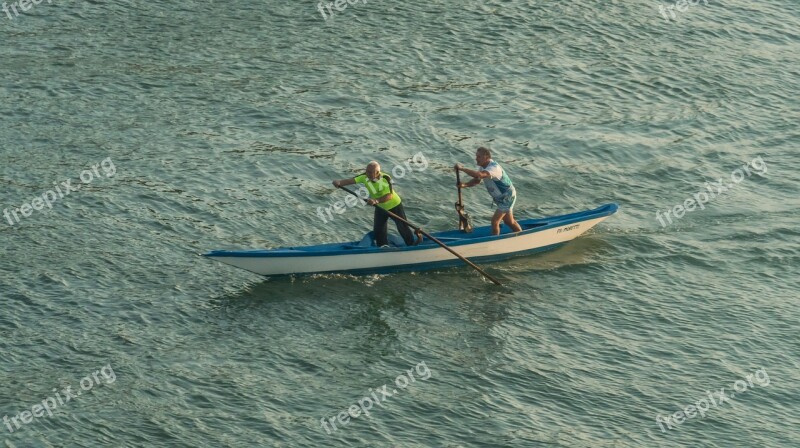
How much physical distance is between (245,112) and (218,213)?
5570 mm

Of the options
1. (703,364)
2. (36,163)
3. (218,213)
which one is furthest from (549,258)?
(36,163)

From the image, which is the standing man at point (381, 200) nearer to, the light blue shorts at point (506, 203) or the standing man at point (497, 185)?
the standing man at point (497, 185)

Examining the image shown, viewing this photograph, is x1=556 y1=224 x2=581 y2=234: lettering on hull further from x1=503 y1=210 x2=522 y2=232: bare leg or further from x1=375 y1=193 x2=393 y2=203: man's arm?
x1=375 y1=193 x2=393 y2=203: man's arm

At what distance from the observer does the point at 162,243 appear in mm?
25297

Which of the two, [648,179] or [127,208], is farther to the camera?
[648,179]

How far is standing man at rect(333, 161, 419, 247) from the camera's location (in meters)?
23.6

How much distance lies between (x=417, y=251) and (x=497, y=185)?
2.28m

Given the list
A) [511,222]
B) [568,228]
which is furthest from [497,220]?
[568,228]

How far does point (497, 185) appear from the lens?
2500 cm

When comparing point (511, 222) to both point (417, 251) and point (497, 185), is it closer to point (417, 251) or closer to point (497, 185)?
point (497, 185)

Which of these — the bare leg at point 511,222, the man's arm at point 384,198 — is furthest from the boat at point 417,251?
the man's arm at point 384,198

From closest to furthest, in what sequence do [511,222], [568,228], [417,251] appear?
[417,251], [511,222], [568,228]

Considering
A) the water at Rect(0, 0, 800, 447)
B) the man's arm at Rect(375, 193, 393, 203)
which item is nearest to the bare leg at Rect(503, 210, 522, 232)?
the water at Rect(0, 0, 800, 447)

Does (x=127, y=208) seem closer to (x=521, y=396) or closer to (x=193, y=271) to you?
(x=193, y=271)
